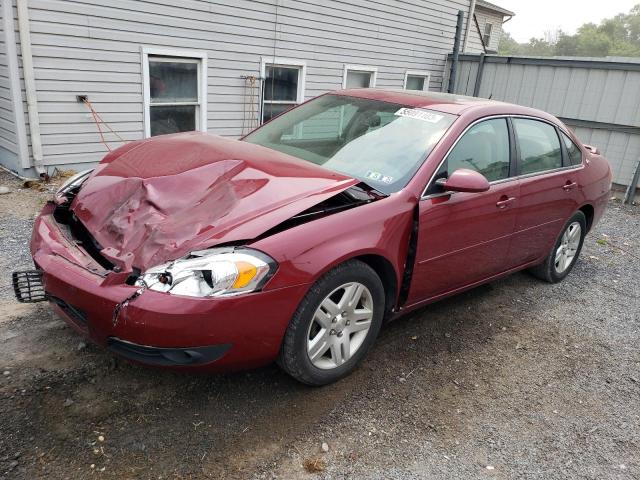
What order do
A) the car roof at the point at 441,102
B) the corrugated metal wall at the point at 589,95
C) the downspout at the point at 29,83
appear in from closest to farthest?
the car roof at the point at 441,102 → the downspout at the point at 29,83 → the corrugated metal wall at the point at 589,95

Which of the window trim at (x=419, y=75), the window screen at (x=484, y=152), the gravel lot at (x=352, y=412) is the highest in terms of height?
the window trim at (x=419, y=75)

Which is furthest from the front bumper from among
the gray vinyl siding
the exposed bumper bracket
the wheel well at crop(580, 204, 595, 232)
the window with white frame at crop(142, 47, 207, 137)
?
the window with white frame at crop(142, 47, 207, 137)

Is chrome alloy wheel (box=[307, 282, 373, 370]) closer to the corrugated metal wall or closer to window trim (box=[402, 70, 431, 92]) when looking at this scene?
the corrugated metal wall

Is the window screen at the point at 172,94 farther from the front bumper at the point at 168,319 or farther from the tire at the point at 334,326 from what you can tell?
the tire at the point at 334,326

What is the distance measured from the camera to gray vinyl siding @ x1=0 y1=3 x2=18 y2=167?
6.10 meters

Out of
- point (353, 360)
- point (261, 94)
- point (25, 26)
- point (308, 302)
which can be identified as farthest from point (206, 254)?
point (261, 94)

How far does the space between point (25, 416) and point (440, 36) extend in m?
11.9

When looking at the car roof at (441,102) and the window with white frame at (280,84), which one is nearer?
the car roof at (441,102)

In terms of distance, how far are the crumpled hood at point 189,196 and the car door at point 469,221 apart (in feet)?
2.04

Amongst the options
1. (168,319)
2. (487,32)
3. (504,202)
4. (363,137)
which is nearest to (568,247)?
(504,202)

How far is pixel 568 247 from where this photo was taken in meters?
4.93

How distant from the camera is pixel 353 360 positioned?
118 inches

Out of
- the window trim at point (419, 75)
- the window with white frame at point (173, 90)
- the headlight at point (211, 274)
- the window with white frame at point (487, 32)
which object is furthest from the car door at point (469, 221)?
the window with white frame at point (487, 32)

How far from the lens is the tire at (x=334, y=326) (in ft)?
8.53
